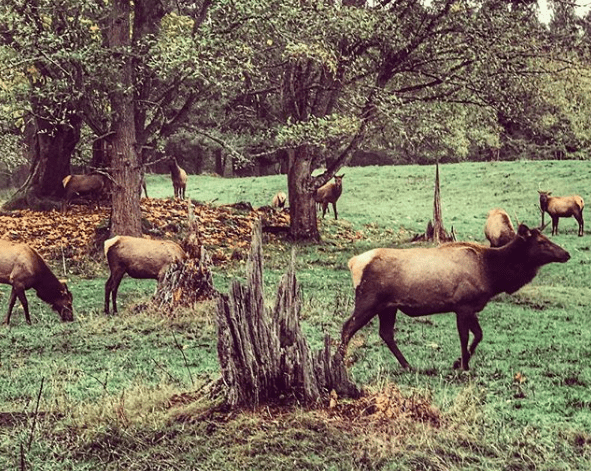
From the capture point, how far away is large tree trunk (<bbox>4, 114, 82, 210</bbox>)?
25328mm

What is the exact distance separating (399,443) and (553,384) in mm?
3236

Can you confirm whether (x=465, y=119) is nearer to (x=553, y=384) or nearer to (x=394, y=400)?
(x=553, y=384)

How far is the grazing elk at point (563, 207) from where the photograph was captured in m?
26.9

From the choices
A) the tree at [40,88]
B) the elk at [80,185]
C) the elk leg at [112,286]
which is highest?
the tree at [40,88]

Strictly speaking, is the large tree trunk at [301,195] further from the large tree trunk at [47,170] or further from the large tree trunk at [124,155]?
the large tree trunk at [47,170]

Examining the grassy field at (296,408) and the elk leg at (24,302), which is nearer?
the grassy field at (296,408)

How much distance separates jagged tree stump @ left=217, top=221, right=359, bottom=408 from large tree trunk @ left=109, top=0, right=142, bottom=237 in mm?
12204

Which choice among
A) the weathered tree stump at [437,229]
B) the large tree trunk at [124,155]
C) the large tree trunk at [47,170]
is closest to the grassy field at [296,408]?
the large tree trunk at [124,155]

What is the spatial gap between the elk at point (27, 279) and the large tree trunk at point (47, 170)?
38.8ft

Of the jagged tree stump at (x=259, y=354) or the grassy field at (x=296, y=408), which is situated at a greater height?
the jagged tree stump at (x=259, y=354)

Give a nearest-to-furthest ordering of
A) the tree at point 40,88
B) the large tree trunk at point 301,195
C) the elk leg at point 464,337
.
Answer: the elk leg at point 464,337
the tree at point 40,88
the large tree trunk at point 301,195

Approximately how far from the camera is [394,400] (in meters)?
7.73

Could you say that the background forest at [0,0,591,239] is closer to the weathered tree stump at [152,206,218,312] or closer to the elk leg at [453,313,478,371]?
the weathered tree stump at [152,206,218,312]

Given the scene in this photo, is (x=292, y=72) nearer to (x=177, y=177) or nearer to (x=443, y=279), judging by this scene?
(x=177, y=177)
